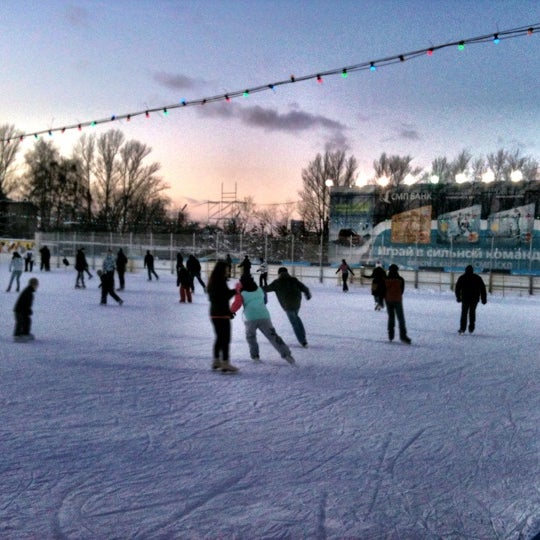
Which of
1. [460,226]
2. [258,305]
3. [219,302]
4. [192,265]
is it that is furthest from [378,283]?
[460,226]

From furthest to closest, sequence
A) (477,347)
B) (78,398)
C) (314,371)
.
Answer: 1. (477,347)
2. (314,371)
3. (78,398)

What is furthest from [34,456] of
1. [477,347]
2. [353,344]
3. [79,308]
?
[79,308]

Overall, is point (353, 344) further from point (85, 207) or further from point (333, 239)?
point (85, 207)

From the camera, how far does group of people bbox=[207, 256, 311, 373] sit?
7320 millimetres

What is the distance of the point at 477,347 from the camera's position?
985 cm

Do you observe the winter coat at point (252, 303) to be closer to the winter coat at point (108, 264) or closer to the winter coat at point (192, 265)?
the winter coat at point (108, 264)

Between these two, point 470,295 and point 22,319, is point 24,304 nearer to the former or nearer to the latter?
point 22,319

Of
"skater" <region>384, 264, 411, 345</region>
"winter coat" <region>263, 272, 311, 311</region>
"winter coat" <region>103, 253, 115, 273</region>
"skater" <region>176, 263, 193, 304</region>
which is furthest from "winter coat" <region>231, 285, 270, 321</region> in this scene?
"winter coat" <region>103, 253, 115, 273</region>

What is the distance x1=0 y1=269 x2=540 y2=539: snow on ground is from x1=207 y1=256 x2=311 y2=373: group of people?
0.84ft

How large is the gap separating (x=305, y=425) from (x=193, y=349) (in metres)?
4.21

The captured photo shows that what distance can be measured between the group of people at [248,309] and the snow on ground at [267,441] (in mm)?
257

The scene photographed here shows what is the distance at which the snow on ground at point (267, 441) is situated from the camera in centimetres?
326

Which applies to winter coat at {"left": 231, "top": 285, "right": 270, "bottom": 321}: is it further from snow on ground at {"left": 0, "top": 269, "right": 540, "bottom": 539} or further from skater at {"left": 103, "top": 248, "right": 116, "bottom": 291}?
skater at {"left": 103, "top": 248, "right": 116, "bottom": 291}

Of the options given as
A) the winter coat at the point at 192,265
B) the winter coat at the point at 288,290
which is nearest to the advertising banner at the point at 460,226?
the winter coat at the point at 192,265
